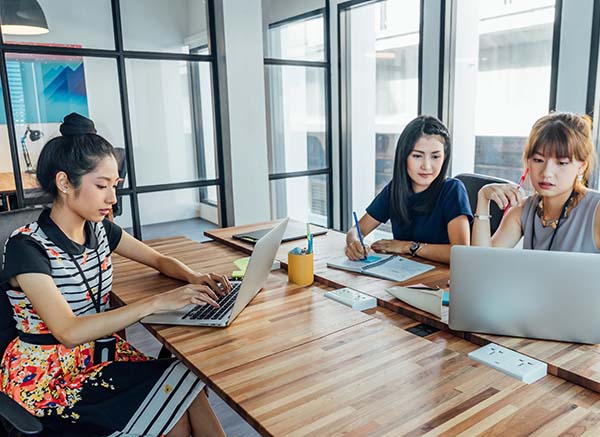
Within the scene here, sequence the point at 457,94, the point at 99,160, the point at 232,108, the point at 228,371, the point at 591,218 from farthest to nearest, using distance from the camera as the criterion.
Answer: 1. the point at 232,108
2. the point at 457,94
3. the point at 591,218
4. the point at 99,160
5. the point at 228,371

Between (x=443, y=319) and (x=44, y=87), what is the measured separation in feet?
8.99

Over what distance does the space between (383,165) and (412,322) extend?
2.85 m

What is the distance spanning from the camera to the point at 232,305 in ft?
4.66

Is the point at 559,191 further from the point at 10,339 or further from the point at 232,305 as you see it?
the point at 10,339

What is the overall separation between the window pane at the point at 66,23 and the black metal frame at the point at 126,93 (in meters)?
0.04

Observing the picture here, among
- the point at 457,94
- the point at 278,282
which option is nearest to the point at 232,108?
the point at 457,94

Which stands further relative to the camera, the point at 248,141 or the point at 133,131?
the point at 248,141

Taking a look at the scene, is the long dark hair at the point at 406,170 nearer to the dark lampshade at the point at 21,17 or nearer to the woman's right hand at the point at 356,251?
the woman's right hand at the point at 356,251

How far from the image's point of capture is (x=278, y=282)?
5.48 feet

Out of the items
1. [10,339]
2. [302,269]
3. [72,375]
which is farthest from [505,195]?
[10,339]

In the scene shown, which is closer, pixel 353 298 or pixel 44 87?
pixel 353 298

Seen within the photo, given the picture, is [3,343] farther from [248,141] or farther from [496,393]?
[248,141]

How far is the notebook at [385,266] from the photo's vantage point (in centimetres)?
165

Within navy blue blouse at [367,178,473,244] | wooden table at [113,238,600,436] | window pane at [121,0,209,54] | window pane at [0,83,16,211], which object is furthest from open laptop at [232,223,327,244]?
window pane at [121,0,209,54]
